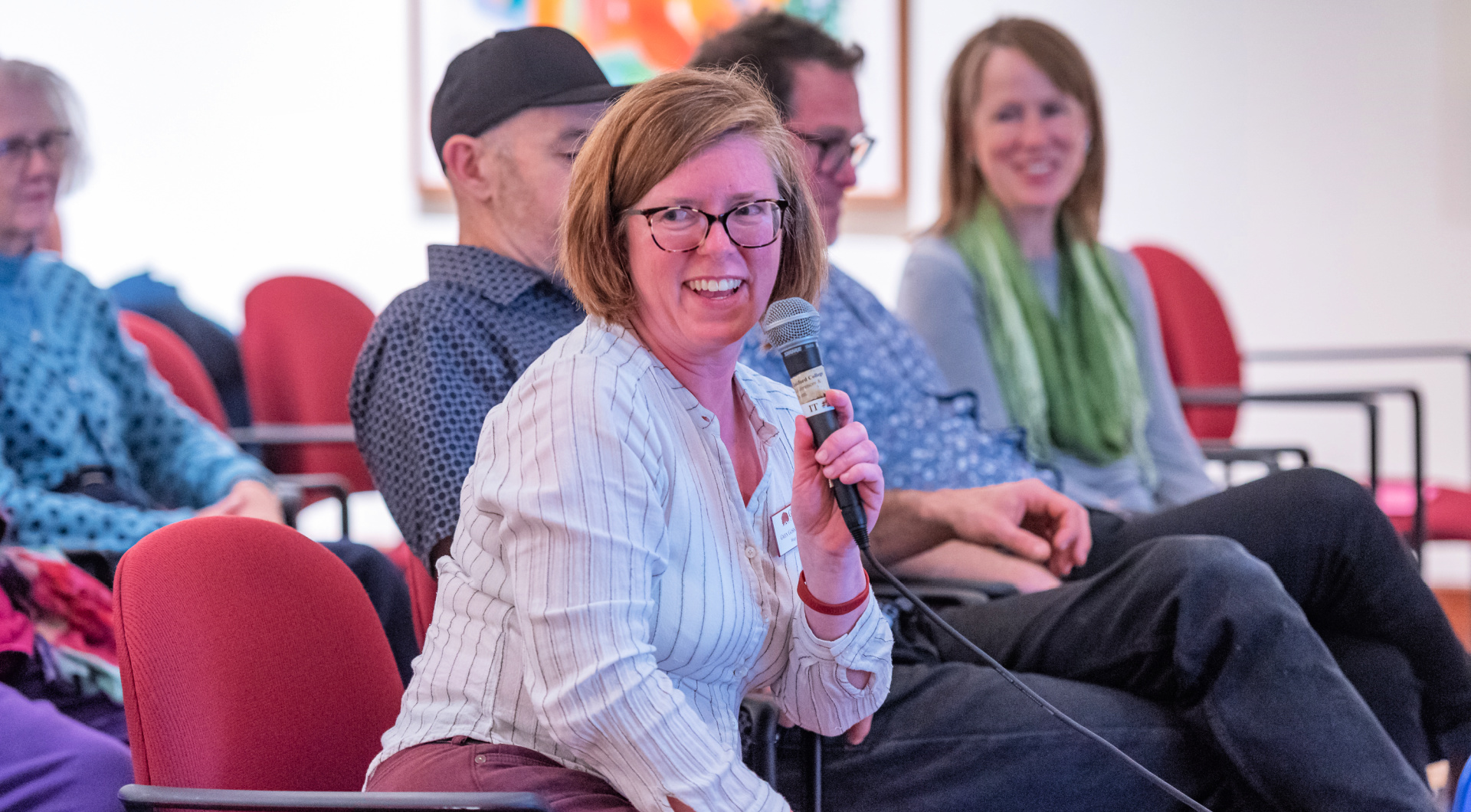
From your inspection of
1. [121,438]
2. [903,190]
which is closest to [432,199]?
[903,190]

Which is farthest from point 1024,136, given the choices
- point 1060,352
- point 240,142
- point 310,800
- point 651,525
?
point 240,142

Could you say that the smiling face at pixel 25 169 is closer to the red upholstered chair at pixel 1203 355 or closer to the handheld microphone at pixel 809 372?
the handheld microphone at pixel 809 372

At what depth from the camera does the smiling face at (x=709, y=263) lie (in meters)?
1.04

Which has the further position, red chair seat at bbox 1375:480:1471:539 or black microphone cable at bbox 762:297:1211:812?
red chair seat at bbox 1375:480:1471:539

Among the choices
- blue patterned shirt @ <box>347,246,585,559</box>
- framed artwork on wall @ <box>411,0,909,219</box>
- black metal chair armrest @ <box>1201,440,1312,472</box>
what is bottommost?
black metal chair armrest @ <box>1201,440,1312,472</box>

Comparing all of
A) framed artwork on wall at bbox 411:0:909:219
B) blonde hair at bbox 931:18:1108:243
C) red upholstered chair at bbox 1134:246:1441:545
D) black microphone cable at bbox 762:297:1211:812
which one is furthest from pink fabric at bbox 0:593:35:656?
framed artwork on wall at bbox 411:0:909:219

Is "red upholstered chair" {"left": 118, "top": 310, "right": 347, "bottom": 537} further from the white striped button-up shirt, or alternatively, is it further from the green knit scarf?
the white striped button-up shirt

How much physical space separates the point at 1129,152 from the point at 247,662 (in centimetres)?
393

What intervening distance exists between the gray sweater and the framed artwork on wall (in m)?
2.04

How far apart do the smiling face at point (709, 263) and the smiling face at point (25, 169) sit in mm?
1322

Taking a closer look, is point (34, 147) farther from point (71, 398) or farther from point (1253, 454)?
point (1253, 454)

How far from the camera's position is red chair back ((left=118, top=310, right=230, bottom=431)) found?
2.53 metres

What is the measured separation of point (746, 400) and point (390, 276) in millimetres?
3412

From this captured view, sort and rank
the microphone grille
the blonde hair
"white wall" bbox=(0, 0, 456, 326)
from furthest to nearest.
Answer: "white wall" bbox=(0, 0, 456, 326) → the blonde hair → the microphone grille
